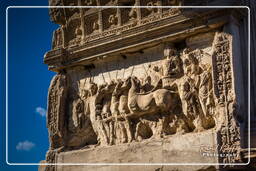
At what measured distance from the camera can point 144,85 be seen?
945cm

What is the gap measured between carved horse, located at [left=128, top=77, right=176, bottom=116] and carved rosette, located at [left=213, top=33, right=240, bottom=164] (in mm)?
1014

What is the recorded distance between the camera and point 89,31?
35.3 ft

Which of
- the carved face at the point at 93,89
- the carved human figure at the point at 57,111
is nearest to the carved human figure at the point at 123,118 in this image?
the carved face at the point at 93,89

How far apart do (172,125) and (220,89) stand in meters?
1.18

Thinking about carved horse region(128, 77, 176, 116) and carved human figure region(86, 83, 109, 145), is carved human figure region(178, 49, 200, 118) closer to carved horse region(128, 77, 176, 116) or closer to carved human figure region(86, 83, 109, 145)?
carved horse region(128, 77, 176, 116)

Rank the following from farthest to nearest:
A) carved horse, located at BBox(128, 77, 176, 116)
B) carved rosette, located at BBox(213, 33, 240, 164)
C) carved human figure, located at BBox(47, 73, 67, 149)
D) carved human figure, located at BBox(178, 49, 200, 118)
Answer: carved human figure, located at BBox(47, 73, 67, 149) < carved horse, located at BBox(128, 77, 176, 116) < carved human figure, located at BBox(178, 49, 200, 118) < carved rosette, located at BBox(213, 33, 240, 164)

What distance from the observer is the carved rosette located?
312 inches

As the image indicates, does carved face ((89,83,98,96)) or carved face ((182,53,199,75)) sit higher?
carved face ((182,53,199,75))

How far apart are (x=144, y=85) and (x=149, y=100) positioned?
372 millimetres

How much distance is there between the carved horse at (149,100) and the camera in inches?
355

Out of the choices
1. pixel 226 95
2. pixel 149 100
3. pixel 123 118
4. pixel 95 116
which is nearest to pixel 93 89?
pixel 95 116

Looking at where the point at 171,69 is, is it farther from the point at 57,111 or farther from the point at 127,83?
the point at 57,111

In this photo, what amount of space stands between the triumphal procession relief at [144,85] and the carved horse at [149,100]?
0.02m

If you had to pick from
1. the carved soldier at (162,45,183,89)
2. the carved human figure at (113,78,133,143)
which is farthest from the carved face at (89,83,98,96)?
the carved soldier at (162,45,183,89)
